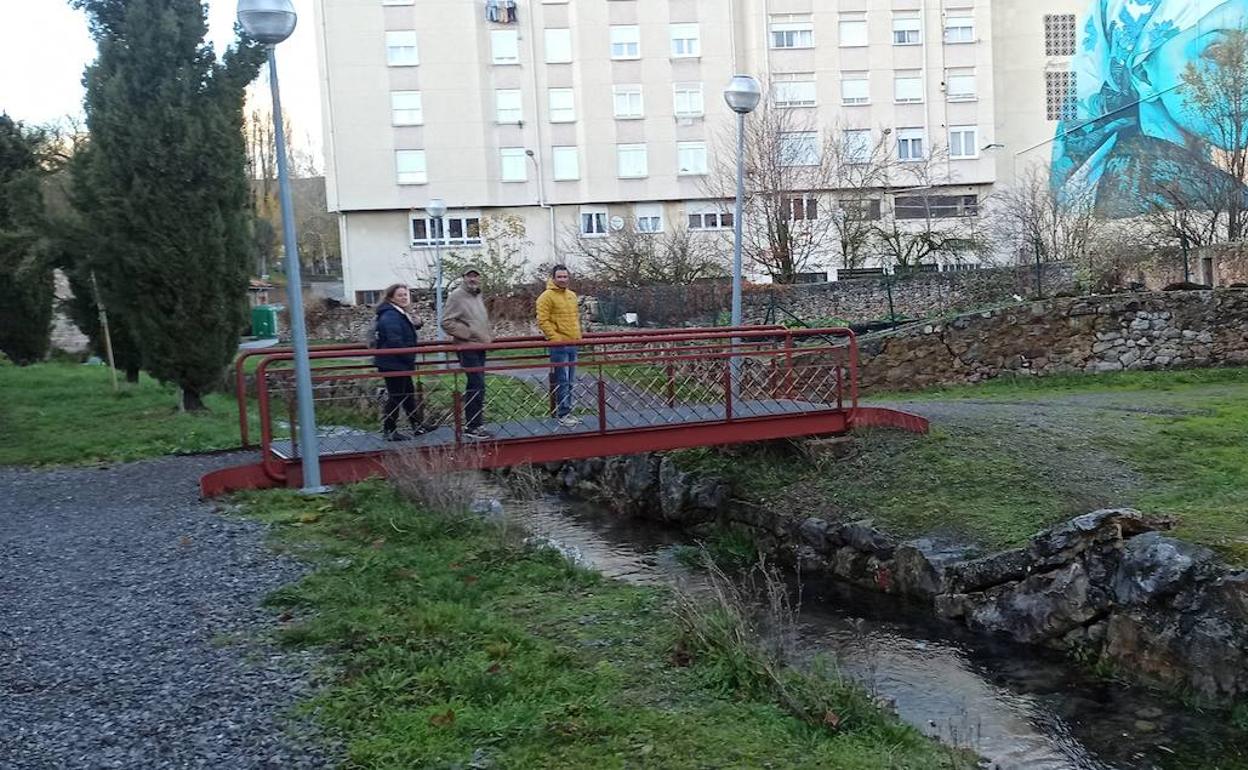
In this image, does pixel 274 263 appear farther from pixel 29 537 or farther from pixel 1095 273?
pixel 29 537

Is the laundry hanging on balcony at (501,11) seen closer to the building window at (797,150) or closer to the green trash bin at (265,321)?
the building window at (797,150)

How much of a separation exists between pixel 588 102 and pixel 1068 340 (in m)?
30.6

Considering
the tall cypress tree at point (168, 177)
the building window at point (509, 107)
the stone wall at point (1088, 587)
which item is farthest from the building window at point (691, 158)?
the stone wall at point (1088, 587)

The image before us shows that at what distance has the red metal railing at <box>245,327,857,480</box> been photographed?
967 centimetres

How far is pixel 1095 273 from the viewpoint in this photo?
23.9 metres

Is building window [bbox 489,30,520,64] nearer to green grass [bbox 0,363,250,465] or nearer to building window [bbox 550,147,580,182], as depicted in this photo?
building window [bbox 550,147,580,182]

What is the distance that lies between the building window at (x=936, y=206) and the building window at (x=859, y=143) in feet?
8.10

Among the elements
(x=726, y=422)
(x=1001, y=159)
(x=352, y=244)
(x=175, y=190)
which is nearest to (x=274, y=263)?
(x=352, y=244)

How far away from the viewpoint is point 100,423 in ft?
53.1

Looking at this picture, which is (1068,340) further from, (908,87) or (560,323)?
(908,87)

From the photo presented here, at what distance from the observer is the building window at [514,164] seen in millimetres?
44750

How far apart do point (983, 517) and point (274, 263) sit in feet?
209

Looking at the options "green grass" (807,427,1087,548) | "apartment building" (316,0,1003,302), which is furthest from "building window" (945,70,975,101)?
"green grass" (807,427,1087,548)

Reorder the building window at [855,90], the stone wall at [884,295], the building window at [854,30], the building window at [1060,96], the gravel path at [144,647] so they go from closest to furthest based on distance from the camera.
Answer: the gravel path at [144,647]
the stone wall at [884,295]
the building window at [855,90]
the building window at [854,30]
the building window at [1060,96]
